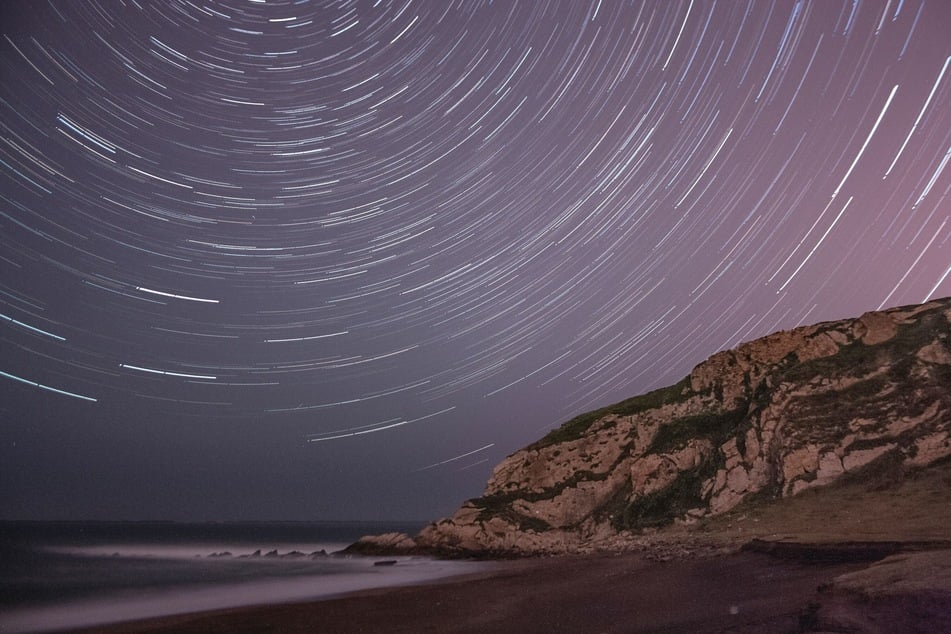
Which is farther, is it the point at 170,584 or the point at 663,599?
the point at 170,584

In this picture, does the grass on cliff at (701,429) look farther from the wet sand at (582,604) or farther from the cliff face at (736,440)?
the wet sand at (582,604)

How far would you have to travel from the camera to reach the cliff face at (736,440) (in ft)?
131

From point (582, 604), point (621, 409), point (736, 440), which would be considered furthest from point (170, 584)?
point (736, 440)

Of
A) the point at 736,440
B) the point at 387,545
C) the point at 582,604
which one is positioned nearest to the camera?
the point at 582,604

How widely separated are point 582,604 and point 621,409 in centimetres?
4242

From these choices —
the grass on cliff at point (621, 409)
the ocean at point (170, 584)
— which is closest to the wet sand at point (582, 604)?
the ocean at point (170, 584)

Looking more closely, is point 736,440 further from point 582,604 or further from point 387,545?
point 387,545

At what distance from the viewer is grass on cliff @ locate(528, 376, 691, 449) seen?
56938 mm

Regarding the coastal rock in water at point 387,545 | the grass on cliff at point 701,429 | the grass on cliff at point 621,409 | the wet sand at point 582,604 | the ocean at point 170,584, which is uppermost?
the grass on cliff at point 621,409

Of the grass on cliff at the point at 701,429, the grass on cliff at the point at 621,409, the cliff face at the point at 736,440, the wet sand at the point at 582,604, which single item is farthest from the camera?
the grass on cliff at the point at 621,409

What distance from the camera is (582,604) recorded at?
66.2 feet

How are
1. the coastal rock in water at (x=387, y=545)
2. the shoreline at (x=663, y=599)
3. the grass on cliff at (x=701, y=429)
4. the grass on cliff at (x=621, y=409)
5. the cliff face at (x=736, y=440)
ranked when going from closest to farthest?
the shoreline at (x=663, y=599), the cliff face at (x=736, y=440), the grass on cliff at (x=701, y=429), the grass on cliff at (x=621, y=409), the coastal rock in water at (x=387, y=545)

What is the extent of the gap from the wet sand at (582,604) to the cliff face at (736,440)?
16.2 m

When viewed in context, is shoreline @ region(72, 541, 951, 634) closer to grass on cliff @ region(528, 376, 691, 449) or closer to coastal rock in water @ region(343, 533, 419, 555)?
grass on cliff @ region(528, 376, 691, 449)
